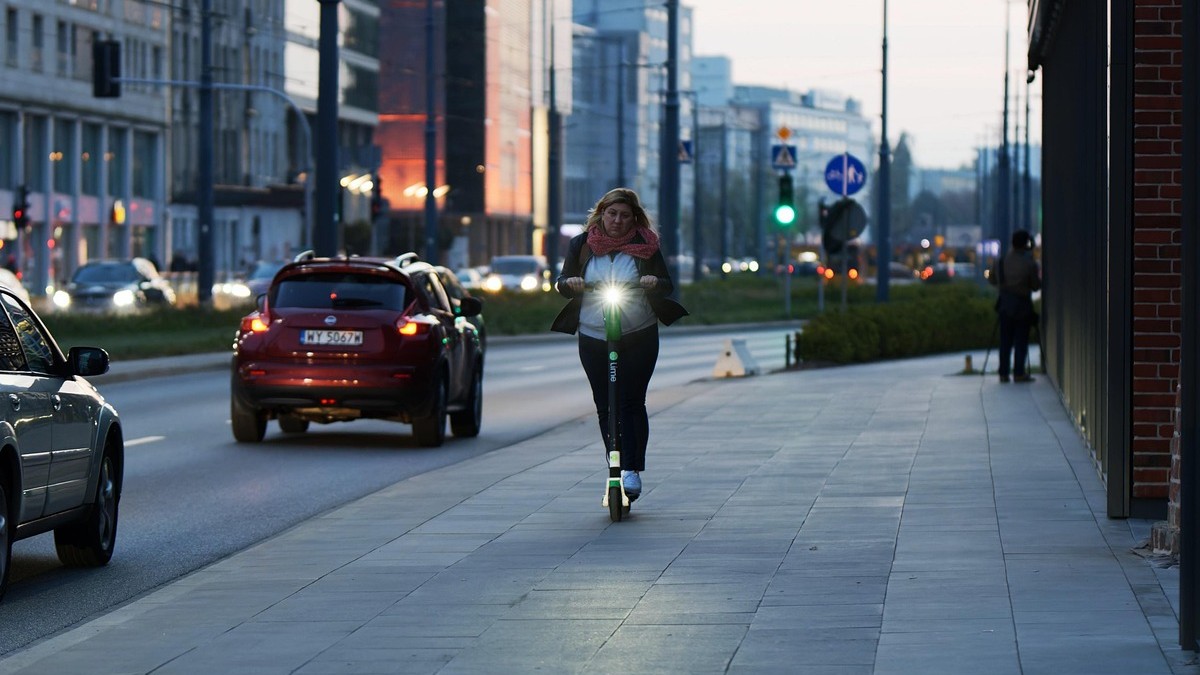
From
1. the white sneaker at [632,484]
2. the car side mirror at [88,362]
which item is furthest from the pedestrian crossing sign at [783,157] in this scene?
the car side mirror at [88,362]

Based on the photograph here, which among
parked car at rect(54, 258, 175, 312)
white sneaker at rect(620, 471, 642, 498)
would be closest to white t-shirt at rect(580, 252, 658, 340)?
white sneaker at rect(620, 471, 642, 498)

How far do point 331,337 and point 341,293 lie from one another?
1.41 ft

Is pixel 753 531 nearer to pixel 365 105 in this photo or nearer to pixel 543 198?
pixel 365 105

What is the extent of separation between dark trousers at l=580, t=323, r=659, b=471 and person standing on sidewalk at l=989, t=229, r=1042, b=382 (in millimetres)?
13932

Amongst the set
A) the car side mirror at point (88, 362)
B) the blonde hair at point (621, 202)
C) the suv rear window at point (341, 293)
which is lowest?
the car side mirror at point (88, 362)

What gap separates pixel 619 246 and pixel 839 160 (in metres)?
20.1

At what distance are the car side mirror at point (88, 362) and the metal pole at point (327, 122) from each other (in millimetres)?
20805

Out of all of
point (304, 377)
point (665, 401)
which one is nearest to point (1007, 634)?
point (304, 377)

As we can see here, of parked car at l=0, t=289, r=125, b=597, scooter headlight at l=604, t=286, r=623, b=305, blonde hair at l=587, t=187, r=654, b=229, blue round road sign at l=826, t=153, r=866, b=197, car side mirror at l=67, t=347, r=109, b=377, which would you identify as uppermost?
blue round road sign at l=826, t=153, r=866, b=197

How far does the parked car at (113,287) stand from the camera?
51250mm

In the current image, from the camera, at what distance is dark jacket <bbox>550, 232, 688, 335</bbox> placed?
38.7 feet

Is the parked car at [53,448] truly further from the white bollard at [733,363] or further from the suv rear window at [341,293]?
the white bollard at [733,363]

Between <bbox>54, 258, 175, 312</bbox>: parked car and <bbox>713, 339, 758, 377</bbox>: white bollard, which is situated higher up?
<bbox>54, 258, 175, 312</bbox>: parked car

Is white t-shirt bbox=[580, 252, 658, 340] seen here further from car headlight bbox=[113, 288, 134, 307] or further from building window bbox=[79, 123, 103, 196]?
building window bbox=[79, 123, 103, 196]
